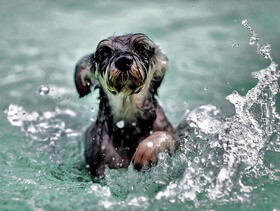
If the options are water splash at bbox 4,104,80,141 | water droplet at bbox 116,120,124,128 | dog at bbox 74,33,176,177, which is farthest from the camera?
water splash at bbox 4,104,80,141

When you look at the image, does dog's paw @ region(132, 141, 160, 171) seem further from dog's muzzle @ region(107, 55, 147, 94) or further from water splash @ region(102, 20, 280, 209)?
dog's muzzle @ region(107, 55, 147, 94)

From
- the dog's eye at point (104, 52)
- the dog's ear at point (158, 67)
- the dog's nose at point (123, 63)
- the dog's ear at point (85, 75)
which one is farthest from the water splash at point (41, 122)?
the dog's nose at point (123, 63)

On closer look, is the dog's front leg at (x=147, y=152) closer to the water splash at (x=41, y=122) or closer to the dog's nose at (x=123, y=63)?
the dog's nose at (x=123, y=63)

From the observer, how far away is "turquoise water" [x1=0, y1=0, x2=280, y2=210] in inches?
261

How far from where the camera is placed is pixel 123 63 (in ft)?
21.2

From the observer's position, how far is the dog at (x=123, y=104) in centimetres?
679

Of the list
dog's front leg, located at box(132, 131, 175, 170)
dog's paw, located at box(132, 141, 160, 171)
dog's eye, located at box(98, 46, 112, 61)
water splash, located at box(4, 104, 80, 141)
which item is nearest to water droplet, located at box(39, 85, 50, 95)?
water splash, located at box(4, 104, 80, 141)

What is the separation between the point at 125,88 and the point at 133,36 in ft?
1.82

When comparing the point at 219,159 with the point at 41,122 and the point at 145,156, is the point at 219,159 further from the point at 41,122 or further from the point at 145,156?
the point at 41,122

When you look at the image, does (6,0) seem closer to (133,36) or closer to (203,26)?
(203,26)

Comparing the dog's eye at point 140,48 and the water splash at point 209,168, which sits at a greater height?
the dog's eye at point 140,48

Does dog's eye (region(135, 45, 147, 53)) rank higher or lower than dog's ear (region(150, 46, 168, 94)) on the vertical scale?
higher

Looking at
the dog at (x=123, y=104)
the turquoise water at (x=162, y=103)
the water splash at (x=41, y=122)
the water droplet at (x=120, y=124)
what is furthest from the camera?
the water splash at (x=41, y=122)

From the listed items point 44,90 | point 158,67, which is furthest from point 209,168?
point 44,90
